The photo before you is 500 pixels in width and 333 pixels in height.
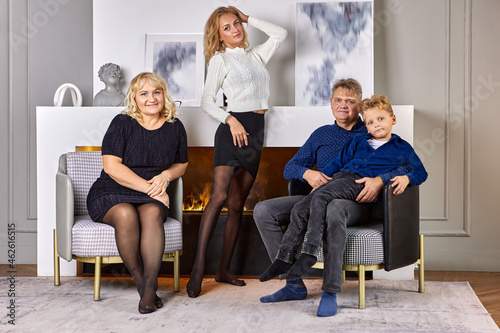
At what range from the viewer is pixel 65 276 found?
382 centimetres

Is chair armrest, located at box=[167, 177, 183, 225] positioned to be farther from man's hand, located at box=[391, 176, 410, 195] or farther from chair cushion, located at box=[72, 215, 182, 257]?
man's hand, located at box=[391, 176, 410, 195]

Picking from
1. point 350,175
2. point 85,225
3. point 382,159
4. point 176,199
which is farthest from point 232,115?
point 85,225

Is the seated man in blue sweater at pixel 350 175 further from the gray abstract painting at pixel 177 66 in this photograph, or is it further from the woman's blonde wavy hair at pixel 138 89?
the gray abstract painting at pixel 177 66

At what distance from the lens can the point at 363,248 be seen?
9.43 feet

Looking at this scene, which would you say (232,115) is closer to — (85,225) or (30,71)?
(85,225)

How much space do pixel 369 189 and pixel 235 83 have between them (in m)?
1.02

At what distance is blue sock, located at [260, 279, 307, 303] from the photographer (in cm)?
304

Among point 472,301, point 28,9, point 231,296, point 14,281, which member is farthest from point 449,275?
point 28,9

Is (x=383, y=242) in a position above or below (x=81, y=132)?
below

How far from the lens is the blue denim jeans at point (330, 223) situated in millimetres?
2771

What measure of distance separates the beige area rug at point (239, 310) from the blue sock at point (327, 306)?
0.03m

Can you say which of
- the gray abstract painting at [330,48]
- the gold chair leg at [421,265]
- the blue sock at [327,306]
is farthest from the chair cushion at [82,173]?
the gold chair leg at [421,265]

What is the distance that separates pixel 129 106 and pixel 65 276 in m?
1.30

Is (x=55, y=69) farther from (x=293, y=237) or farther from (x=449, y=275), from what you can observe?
(x=449, y=275)
